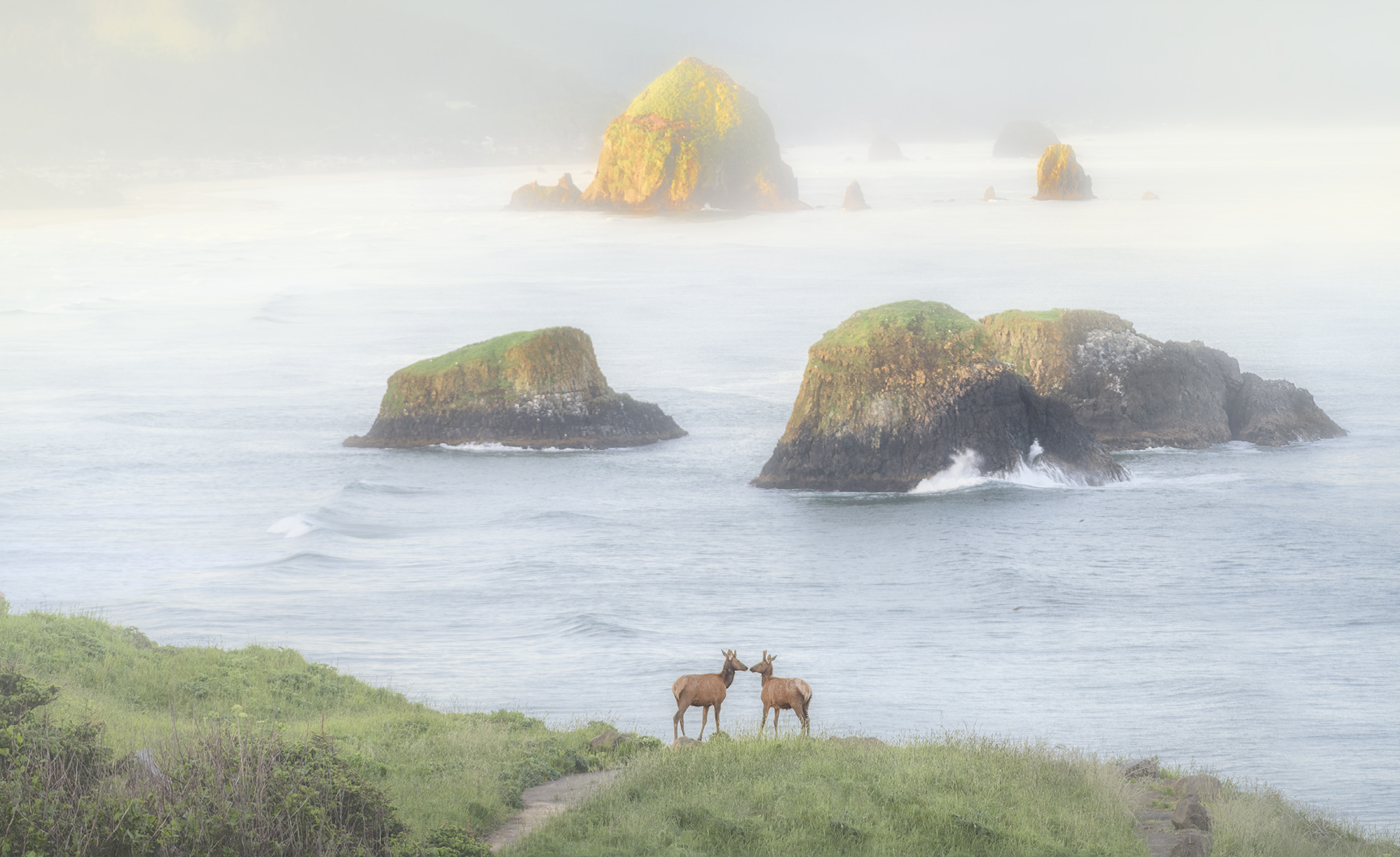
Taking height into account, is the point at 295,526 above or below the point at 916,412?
below

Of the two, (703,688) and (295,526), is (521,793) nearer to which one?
(703,688)

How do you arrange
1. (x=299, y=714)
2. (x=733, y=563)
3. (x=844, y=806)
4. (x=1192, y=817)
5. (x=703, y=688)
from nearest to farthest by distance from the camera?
(x=844, y=806)
(x=1192, y=817)
(x=703, y=688)
(x=299, y=714)
(x=733, y=563)

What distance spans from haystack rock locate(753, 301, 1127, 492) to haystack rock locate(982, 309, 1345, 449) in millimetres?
7275

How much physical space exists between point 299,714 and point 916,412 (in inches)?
1349

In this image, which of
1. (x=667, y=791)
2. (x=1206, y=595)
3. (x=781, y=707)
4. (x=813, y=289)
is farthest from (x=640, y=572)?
(x=813, y=289)

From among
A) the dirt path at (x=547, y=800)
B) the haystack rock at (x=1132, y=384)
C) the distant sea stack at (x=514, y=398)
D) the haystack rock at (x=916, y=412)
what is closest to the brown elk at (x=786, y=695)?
the dirt path at (x=547, y=800)

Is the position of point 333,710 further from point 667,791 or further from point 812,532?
point 812,532

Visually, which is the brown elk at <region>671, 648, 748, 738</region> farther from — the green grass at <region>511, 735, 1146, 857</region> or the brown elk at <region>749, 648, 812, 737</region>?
the green grass at <region>511, 735, 1146, 857</region>

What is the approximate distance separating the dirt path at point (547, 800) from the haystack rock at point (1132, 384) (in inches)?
1820

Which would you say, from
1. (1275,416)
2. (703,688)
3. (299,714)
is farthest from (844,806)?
(1275,416)

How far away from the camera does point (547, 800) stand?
19.0 m

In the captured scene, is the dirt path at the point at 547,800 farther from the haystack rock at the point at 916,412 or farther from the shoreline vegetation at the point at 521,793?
the haystack rock at the point at 916,412

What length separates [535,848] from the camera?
1596cm

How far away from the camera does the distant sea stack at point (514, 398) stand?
6341 centimetres
